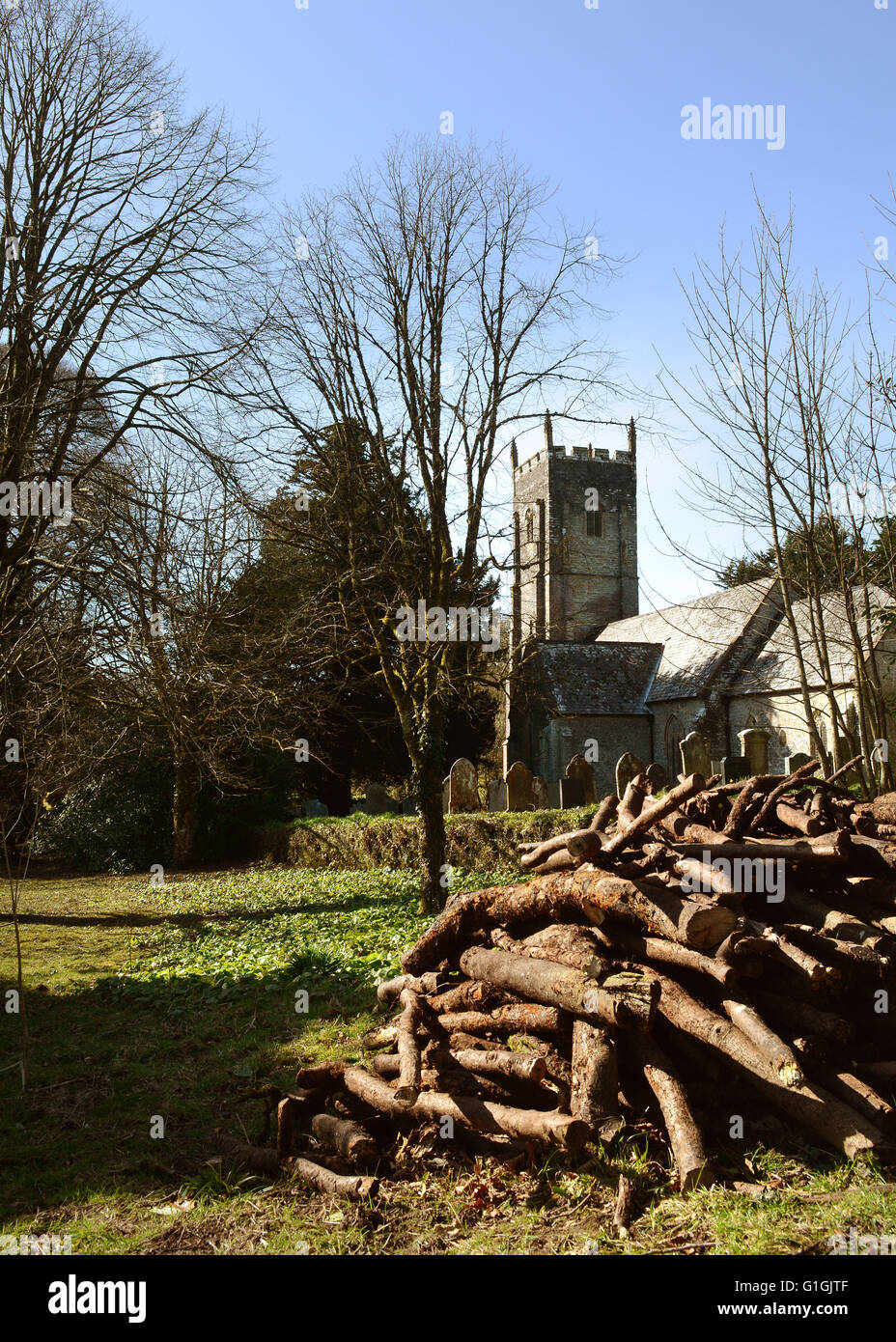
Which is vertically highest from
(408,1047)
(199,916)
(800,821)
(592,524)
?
Result: (592,524)

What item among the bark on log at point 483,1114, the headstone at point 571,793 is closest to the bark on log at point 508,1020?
the bark on log at point 483,1114

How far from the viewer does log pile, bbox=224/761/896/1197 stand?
14.3 feet

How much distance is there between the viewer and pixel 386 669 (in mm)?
11719

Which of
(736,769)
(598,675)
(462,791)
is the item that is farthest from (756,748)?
(598,675)

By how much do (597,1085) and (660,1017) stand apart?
1.86 ft

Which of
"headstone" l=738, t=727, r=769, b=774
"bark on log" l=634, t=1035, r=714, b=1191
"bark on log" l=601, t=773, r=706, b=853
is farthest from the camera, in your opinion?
"headstone" l=738, t=727, r=769, b=774

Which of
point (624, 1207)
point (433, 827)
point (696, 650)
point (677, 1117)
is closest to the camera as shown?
point (624, 1207)

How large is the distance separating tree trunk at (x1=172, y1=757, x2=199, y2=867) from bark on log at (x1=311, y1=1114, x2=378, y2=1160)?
16942 millimetres

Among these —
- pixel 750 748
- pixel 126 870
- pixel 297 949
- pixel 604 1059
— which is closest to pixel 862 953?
pixel 604 1059

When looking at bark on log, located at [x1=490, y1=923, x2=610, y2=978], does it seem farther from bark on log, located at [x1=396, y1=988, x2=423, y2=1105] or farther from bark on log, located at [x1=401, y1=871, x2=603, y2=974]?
bark on log, located at [x1=396, y1=988, x2=423, y2=1105]

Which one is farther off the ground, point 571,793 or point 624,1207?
point 571,793

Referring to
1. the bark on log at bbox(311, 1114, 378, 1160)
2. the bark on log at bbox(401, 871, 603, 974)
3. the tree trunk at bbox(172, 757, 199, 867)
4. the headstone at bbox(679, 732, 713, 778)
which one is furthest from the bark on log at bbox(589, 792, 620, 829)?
the tree trunk at bbox(172, 757, 199, 867)

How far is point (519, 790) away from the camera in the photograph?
17156 millimetres

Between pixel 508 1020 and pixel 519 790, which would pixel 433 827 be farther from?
pixel 508 1020
